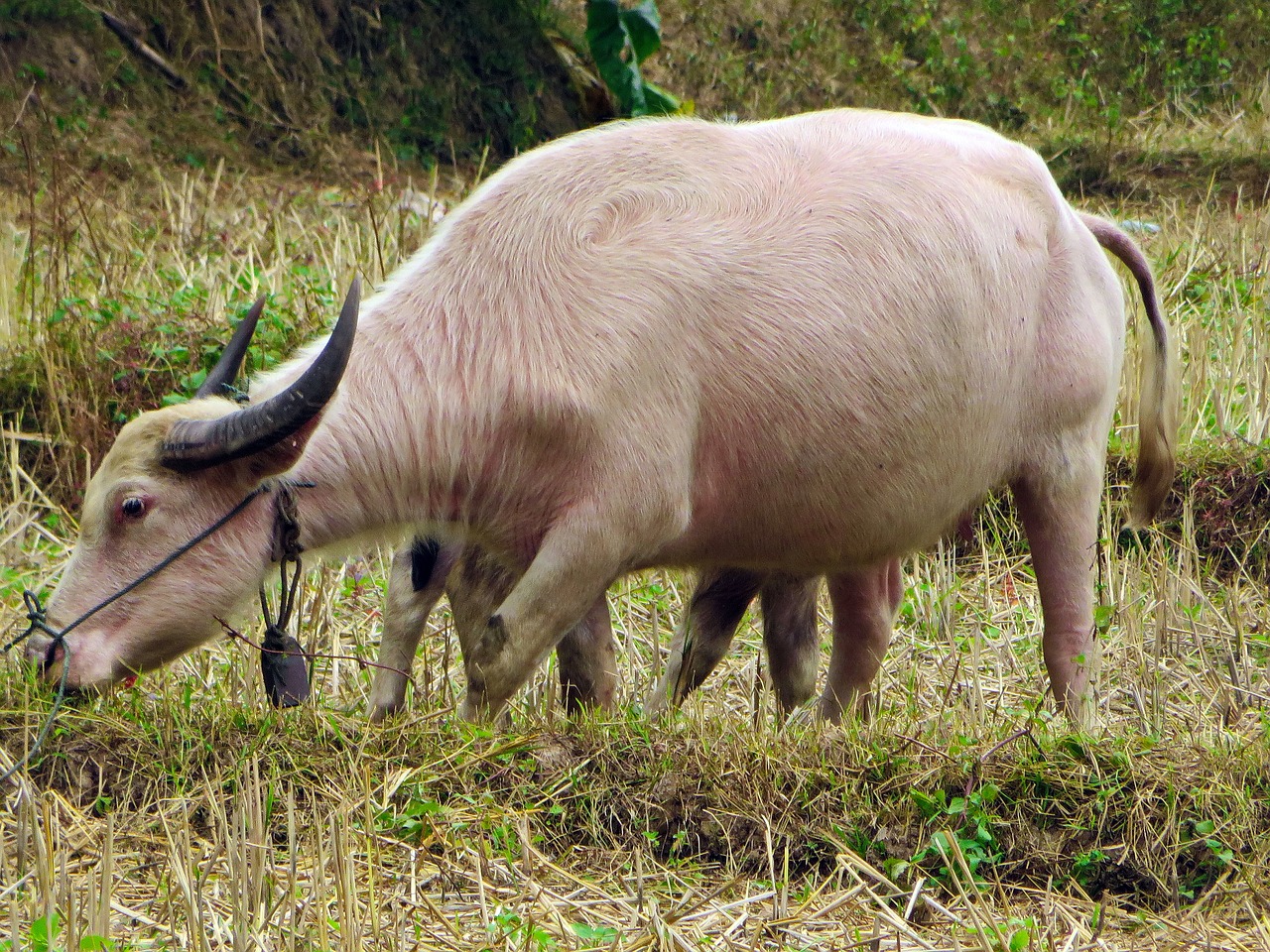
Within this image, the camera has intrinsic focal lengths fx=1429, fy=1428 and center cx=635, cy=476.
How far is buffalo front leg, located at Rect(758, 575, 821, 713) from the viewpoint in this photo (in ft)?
13.9

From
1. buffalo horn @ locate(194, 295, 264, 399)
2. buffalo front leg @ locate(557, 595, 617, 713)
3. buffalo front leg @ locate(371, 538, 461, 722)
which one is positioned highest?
buffalo horn @ locate(194, 295, 264, 399)

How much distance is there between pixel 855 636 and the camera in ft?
13.9

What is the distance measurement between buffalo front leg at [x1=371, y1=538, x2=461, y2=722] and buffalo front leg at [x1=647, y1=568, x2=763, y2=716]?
702mm

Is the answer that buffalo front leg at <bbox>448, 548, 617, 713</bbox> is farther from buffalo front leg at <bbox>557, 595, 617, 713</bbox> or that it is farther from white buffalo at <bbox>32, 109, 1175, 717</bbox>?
white buffalo at <bbox>32, 109, 1175, 717</bbox>

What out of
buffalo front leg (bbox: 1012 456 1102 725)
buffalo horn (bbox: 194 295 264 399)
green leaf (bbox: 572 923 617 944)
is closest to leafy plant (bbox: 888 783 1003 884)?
green leaf (bbox: 572 923 617 944)

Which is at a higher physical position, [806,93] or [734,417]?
[734,417]

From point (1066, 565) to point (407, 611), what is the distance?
180 cm

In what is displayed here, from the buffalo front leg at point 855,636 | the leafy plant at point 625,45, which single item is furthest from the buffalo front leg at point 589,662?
the leafy plant at point 625,45

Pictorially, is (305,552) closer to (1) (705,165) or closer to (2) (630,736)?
(2) (630,736)

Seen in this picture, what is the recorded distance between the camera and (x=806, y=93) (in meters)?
13.3

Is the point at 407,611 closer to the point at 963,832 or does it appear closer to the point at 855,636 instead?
the point at 855,636

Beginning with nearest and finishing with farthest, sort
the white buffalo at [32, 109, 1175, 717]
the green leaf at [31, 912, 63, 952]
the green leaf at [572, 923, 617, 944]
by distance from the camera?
the green leaf at [31, 912, 63, 952] → the green leaf at [572, 923, 617, 944] → the white buffalo at [32, 109, 1175, 717]

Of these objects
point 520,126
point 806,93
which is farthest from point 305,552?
point 806,93

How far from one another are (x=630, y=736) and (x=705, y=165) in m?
1.43
